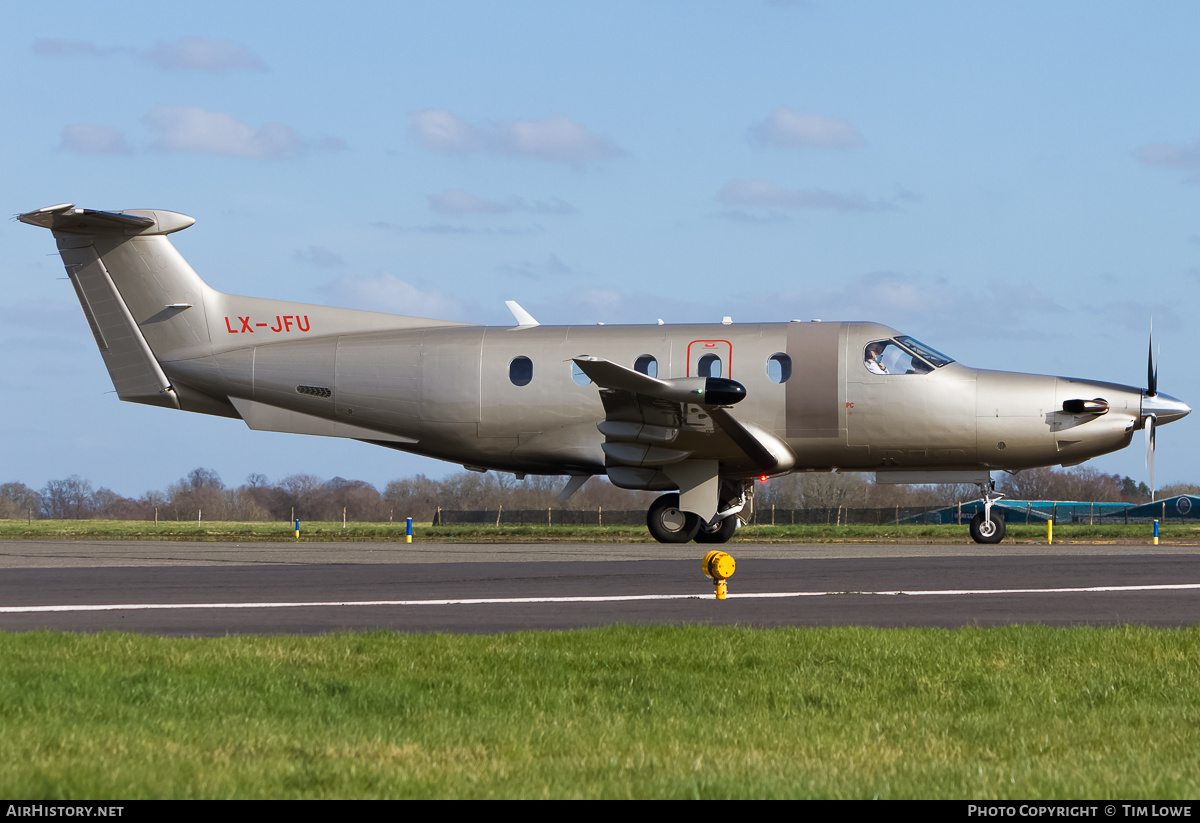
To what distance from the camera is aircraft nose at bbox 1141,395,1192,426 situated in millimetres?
21719

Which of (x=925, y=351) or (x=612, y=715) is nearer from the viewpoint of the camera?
(x=612, y=715)

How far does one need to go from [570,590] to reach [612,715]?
20.8 ft

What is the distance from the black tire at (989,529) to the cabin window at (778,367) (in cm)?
473

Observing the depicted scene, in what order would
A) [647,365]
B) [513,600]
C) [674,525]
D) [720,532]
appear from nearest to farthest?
1. [513,600]
2. [647,365]
3. [674,525]
4. [720,532]

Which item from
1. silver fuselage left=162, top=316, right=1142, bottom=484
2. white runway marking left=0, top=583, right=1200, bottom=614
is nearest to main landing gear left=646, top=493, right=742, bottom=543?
silver fuselage left=162, top=316, right=1142, bottom=484

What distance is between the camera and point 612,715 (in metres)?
5.88

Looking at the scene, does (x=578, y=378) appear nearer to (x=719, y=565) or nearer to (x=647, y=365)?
(x=647, y=365)

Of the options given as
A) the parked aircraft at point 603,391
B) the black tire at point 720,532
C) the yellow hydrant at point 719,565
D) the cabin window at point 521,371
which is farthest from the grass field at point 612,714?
the cabin window at point 521,371

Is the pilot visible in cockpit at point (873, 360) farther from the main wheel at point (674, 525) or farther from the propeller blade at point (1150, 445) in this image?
the propeller blade at point (1150, 445)

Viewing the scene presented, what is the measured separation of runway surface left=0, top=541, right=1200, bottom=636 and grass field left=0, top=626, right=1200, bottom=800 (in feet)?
4.90

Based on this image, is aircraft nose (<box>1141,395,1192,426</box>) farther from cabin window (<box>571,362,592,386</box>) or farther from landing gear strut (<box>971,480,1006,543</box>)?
cabin window (<box>571,362,592,386</box>)

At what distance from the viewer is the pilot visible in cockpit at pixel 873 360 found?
21766 mm

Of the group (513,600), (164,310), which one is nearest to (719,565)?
(513,600)
